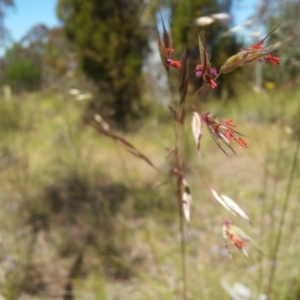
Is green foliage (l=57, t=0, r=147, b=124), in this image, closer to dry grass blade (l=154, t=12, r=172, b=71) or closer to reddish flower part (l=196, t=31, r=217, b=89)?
dry grass blade (l=154, t=12, r=172, b=71)

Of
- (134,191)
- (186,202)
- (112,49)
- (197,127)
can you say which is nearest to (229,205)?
(186,202)

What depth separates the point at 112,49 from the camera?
555cm

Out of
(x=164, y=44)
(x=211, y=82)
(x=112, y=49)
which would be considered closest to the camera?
(x=211, y=82)

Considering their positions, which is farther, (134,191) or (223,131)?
(134,191)

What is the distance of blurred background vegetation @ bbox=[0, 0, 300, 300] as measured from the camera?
54.1 inches

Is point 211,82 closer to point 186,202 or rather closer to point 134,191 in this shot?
point 186,202

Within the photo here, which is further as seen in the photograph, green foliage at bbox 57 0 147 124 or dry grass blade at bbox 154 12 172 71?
green foliage at bbox 57 0 147 124

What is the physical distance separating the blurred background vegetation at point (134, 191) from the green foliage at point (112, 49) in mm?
16

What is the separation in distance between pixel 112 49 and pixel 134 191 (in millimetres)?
3143

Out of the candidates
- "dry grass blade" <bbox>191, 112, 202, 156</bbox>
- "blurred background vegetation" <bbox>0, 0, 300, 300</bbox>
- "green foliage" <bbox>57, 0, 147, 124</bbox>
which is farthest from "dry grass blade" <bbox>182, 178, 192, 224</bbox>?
"green foliage" <bbox>57, 0, 147, 124</bbox>

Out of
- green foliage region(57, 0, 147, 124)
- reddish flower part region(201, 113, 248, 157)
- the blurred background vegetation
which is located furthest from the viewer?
green foliage region(57, 0, 147, 124)

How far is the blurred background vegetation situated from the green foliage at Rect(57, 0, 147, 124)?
16 millimetres

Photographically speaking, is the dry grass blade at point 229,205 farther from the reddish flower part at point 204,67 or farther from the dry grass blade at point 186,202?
the reddish flower part at point 204,67

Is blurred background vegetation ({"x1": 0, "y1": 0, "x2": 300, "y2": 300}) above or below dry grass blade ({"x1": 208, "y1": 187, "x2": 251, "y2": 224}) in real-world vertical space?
below
